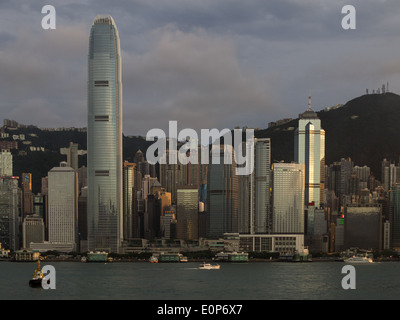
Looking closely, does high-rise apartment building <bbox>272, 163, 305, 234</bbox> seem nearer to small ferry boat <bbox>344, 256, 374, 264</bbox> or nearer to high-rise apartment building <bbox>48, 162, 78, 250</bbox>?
small ferry boat <bbox>344, 256, 374, 264</bbox>

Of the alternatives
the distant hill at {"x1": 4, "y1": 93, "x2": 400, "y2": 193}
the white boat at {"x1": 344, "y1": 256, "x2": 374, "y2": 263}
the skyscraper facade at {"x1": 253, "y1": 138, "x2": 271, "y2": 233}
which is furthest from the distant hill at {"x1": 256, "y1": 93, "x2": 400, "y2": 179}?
the white boat at {"x1": 344, "y1": 256, "x2": 374, "y2": 263}

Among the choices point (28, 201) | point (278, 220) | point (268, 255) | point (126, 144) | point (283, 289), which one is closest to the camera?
point (283, 289)

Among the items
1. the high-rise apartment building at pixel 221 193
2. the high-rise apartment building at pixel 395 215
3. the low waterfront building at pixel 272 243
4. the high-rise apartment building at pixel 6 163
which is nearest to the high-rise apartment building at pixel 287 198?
the high-rise apartment building at pixel 221 193

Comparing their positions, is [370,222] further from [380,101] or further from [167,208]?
[380,101]

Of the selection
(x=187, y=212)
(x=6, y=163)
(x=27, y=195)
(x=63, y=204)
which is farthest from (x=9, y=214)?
(x=187, y=212)

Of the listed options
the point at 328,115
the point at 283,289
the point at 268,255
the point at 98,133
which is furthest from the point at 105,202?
the point at 328,115

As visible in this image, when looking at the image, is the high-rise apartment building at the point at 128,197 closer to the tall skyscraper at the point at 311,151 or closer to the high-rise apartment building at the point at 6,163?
the high-rise apartment building at the point at 6,163
